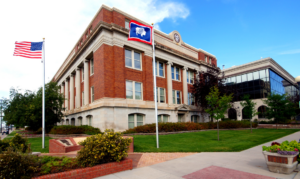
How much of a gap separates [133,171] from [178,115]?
23.5 m

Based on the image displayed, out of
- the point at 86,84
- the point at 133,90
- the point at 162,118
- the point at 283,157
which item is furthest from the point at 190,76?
the point at 283,157

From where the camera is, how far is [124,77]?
74.0ft

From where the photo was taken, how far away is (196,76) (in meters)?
33.5

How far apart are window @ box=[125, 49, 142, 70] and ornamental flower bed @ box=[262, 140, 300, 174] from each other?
18.8m

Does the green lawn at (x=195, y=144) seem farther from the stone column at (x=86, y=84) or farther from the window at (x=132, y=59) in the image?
the stone column at (x=86, y=84)

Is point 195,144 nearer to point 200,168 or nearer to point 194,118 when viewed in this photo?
point 200,168

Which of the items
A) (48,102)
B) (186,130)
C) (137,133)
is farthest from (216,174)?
(48,102)

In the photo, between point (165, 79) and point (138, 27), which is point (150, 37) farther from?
point (165, 79)

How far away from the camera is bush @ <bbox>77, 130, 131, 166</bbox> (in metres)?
6.70

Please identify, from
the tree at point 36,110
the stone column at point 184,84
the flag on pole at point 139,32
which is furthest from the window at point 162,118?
the flag on pole at point 139,32

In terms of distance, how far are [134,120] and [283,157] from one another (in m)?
17.5

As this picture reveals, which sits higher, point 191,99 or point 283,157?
point 191,99

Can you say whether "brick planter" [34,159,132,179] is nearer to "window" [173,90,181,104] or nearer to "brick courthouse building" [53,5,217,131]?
"brick courthouse building" [53,5,217,131]

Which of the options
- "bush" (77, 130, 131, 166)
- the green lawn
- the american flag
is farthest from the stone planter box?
the american flag
